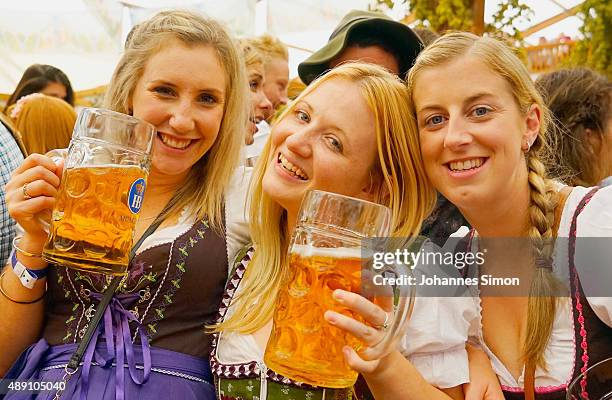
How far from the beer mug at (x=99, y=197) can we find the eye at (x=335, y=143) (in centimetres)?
35

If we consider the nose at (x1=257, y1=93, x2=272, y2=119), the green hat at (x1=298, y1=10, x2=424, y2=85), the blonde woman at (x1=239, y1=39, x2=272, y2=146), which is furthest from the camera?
the nose at (x1=257, y1=93, x2=272, y2=119)

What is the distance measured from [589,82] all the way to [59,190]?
1.66 meters

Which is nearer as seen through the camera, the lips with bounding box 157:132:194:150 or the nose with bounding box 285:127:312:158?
the nose with bounding box 285:127:312:158

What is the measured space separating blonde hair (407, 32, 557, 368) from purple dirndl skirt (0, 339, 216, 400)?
2.06ft

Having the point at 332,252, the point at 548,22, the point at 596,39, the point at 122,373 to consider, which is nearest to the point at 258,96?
the point at 122,373

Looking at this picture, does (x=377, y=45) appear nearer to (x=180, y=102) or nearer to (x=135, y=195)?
(x=180, y=102)

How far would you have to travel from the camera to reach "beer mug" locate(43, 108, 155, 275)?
42.3 inches

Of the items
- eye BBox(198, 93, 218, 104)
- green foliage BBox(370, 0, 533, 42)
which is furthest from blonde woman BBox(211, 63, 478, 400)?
green foliage BBox(370, 0, 533, 42)

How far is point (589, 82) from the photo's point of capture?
2.11 metres

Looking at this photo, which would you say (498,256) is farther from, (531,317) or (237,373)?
(237,373)

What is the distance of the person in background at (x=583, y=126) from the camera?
2.00 meters

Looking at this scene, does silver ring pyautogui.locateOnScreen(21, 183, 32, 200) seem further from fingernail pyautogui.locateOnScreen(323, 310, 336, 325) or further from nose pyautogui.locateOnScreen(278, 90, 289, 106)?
nose pyautogui.locateOnScreen(278, 90, 289, 106)

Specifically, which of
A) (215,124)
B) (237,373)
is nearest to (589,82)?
(215,124)

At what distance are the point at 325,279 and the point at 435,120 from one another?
1.48 ft
